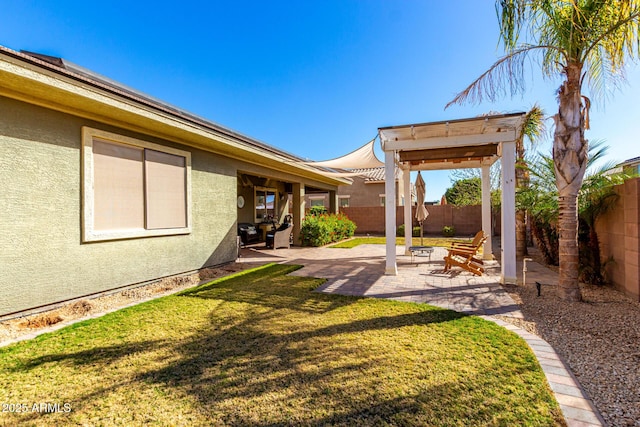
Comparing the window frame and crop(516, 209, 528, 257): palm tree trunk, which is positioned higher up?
the window frame

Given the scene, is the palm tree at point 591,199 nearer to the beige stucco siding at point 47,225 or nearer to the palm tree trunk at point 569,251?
the palm tree trunk at point 569,251

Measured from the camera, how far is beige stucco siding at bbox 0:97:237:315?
14.3 ft

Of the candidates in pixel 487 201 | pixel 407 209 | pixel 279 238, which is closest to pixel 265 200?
pixel 279 238

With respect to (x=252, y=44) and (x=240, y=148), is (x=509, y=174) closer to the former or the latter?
(x=240, y=148)

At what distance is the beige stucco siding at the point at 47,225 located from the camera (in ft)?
14.3

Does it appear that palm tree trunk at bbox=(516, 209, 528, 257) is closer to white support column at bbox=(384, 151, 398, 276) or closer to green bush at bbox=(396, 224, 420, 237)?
white support column at bbox=(384, 151, 398, 276)

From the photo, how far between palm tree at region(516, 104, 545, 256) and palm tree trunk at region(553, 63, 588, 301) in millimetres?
4295

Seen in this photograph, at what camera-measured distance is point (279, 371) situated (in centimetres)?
313

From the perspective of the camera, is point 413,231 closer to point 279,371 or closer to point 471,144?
point 471,144

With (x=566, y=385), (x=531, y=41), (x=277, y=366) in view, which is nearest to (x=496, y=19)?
(x=531, y=41)

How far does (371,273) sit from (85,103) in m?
7.51

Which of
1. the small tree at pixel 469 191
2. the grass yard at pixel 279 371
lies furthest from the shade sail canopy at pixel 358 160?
the small tree at pixel 469 191

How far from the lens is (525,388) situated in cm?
277

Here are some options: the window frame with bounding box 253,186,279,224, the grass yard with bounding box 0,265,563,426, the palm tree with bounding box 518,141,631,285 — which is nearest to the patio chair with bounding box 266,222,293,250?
the window frame with bounding box 253,186,279,224
